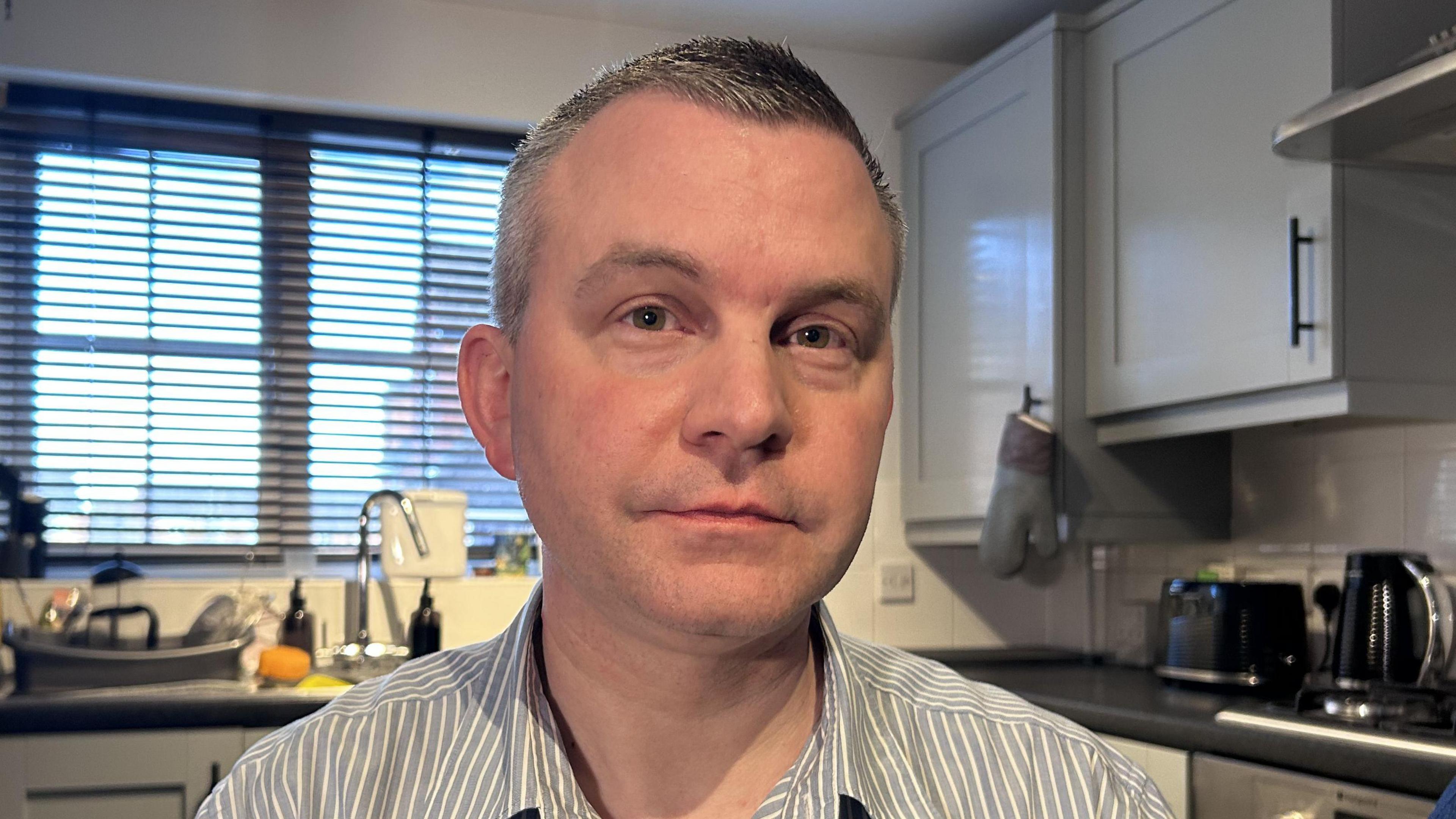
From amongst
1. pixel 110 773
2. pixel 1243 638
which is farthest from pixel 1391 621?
pixel 110 773

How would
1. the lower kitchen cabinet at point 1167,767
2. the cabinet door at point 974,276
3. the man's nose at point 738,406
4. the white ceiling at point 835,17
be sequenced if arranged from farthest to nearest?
the white ceiling at point 835,17 → the cabinet door at point 974,276 → the lower kitchen cabinet at point 1167,767 → the man's nose at point 738,406

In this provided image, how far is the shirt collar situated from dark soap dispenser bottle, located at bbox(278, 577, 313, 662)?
6.41 feet

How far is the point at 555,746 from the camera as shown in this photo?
2.91 feet

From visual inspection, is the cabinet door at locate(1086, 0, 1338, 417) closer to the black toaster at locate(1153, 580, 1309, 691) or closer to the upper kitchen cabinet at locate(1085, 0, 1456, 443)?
the upper kitchen cabinet at locate(1085, 0, 1456, 443)

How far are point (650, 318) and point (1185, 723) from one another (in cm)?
159

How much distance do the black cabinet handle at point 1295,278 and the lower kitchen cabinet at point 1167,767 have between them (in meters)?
0.70

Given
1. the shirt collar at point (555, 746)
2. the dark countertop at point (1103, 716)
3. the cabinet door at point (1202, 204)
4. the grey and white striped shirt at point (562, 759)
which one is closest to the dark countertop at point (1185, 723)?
the dark countertop at point (1103, 716)

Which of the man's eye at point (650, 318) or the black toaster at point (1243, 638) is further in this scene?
the black toaster at point (1243, 638)

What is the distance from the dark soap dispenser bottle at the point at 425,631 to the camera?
9.03ft

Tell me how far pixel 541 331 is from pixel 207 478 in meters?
2.45

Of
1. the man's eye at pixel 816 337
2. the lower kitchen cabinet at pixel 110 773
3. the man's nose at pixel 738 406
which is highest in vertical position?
the man's eye at pixel 816 337

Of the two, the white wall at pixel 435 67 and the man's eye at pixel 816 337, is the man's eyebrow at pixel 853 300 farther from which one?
the white wall at pixel 435 67

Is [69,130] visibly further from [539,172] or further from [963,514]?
[539,172]

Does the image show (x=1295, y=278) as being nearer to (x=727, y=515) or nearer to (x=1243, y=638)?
(x=1243, y=638)
